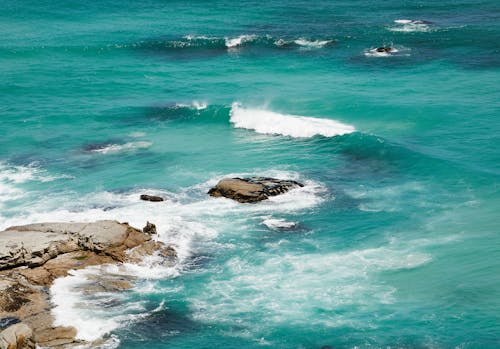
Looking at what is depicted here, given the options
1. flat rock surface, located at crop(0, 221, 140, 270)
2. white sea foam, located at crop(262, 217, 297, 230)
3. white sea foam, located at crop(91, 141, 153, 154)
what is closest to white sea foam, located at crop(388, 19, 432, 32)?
white sea foam, located at crop(91, 141, 153, 154)

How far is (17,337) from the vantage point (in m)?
35.9

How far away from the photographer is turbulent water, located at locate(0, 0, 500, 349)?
41.1m

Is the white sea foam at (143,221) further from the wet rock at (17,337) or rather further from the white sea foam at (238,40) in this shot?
the white sea foam at (238,40)

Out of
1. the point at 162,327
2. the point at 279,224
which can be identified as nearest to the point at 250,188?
the point at 279,224

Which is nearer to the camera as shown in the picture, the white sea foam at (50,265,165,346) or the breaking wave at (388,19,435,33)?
the white sea foam at (50,265,165,346)

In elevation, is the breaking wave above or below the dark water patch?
above

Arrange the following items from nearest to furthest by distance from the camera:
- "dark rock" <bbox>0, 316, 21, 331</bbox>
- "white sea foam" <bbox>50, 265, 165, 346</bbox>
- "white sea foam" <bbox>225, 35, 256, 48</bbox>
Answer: "dark rock" <bbox>0, 316, 21, 331</bbox> < "white sea foam" <bbox>50, 265, 165, 346</bbox> < "white sea foam" <bbox>225, 35, 256, 48</bbox>

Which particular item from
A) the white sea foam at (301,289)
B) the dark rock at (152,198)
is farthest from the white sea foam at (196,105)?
the white sea foam at (301,289)

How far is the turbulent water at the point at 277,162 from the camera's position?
41062mm

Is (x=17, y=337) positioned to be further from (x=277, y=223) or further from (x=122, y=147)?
(x=122, y=147)

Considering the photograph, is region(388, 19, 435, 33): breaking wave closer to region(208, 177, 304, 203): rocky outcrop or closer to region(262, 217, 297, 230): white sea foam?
region(208, 177, 304, 203): rocky outcrop

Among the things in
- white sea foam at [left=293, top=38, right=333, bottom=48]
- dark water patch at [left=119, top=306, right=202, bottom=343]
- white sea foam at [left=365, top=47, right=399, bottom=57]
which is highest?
white sea foam at [left=293, top=38, right=333, bottom=48]

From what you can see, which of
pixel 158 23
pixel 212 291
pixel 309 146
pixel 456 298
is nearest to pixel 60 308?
pixel 212 291

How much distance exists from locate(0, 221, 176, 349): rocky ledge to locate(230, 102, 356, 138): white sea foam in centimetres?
2494
